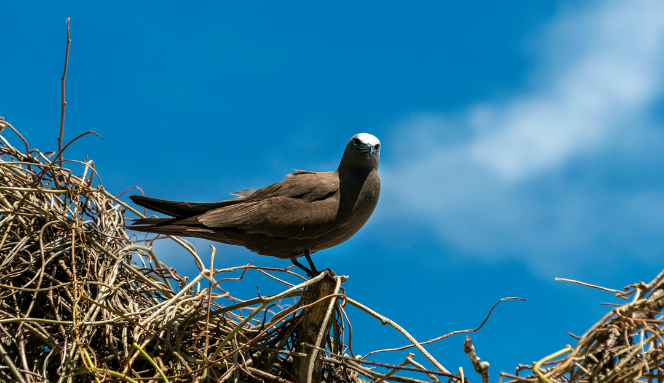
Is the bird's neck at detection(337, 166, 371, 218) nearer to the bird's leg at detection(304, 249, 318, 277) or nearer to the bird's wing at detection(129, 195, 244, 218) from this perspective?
the bird's leg at detection(304, 249, 318, 277)

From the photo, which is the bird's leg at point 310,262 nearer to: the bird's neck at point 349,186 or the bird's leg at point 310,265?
the bird's leg at point 310,265

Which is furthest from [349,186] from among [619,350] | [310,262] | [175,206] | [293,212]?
[619,350]

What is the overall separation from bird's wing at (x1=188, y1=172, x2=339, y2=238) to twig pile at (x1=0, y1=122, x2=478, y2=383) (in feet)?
1.06

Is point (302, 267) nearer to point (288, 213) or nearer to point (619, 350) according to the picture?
point (288, 213)

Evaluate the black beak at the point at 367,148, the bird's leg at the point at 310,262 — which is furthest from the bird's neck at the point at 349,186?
the bird's leg at the point at 310,262

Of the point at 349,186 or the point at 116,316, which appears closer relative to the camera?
the point at 116,316

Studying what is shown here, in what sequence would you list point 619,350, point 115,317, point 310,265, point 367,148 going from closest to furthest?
point 619,350 → point 115,317 → point 310,265 → point 367,148

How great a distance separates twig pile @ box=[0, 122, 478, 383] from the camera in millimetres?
2428

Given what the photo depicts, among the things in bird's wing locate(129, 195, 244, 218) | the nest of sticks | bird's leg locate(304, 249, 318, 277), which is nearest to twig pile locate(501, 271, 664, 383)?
the nest of sticks

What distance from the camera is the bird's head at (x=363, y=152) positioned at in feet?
11.1

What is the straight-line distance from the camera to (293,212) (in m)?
3.24

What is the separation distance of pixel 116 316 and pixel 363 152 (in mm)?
1681

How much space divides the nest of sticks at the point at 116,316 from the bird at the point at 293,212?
260mm

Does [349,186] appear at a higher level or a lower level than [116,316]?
higher
